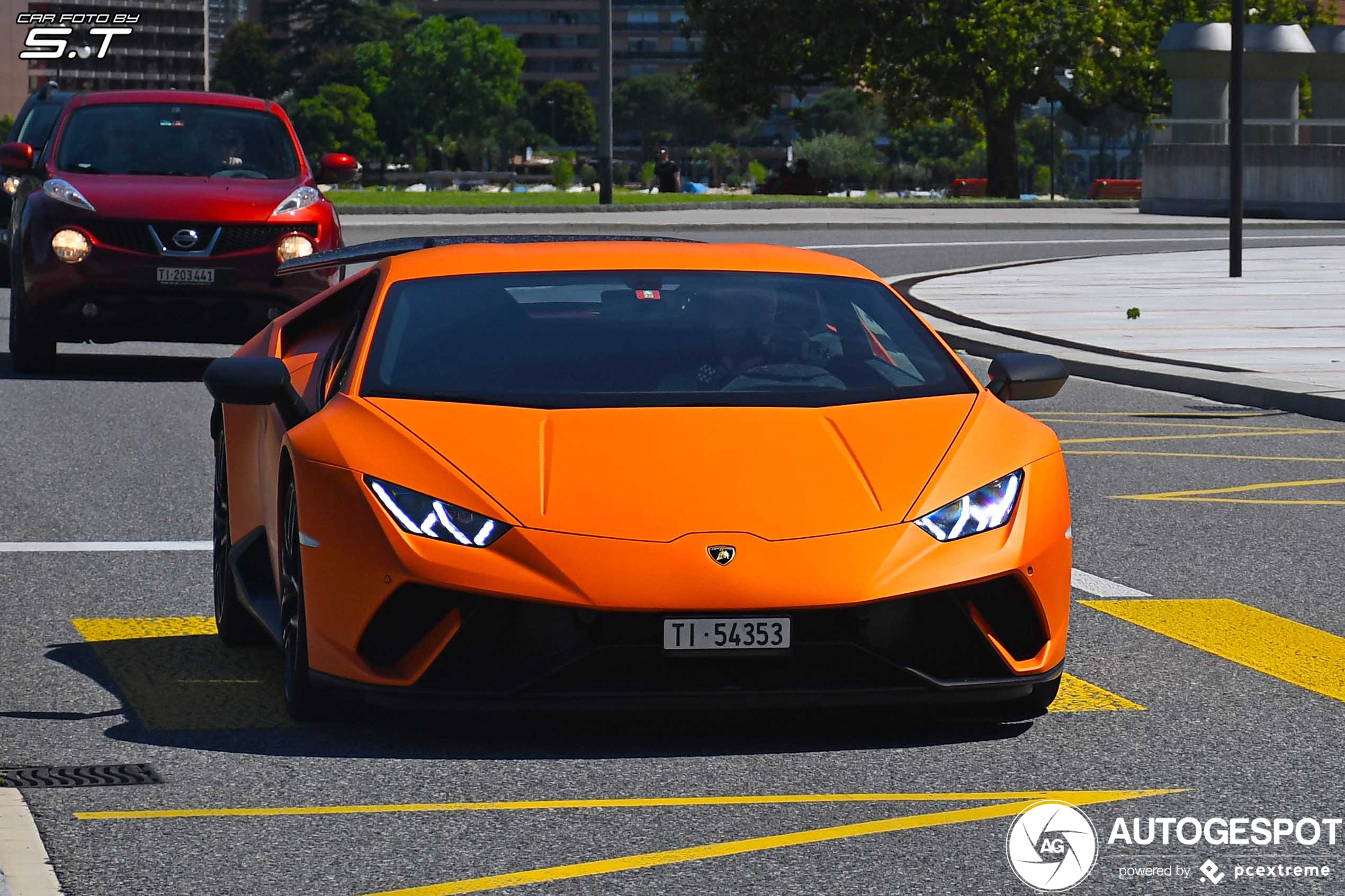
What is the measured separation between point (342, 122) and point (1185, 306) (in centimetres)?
13889

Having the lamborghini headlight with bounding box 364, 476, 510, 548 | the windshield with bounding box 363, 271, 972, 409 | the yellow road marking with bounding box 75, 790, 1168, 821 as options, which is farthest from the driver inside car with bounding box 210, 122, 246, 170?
the yellow road marking with bounding box 75, 790, 1168, 821

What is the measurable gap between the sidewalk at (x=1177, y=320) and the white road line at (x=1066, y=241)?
16.4 feet

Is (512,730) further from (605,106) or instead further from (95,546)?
(605,106)

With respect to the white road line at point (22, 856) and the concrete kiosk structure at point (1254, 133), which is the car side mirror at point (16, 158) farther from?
the concrete kiosk structure at point (1254, 133)

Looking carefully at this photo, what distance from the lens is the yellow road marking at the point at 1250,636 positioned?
21.9 feet

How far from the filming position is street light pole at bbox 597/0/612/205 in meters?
41.8

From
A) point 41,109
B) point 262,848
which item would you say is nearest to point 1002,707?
point 262,848

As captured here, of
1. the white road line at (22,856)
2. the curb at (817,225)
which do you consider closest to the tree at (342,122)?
the curb at (817,225)

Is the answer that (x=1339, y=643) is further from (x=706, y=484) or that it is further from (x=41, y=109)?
(x=41, y=109)

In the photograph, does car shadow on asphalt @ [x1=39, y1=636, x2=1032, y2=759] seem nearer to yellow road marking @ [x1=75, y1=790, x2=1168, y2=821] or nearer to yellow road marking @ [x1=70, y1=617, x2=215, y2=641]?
yellow road marking @ [x1=75, y1=790, x2=1168, y2=821]

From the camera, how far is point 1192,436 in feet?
A: 44.2

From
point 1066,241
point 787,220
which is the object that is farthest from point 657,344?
point 787,220

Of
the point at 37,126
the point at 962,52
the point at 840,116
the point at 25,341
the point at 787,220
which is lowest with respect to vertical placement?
the point at 787,220

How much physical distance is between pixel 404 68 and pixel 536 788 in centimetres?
15792
